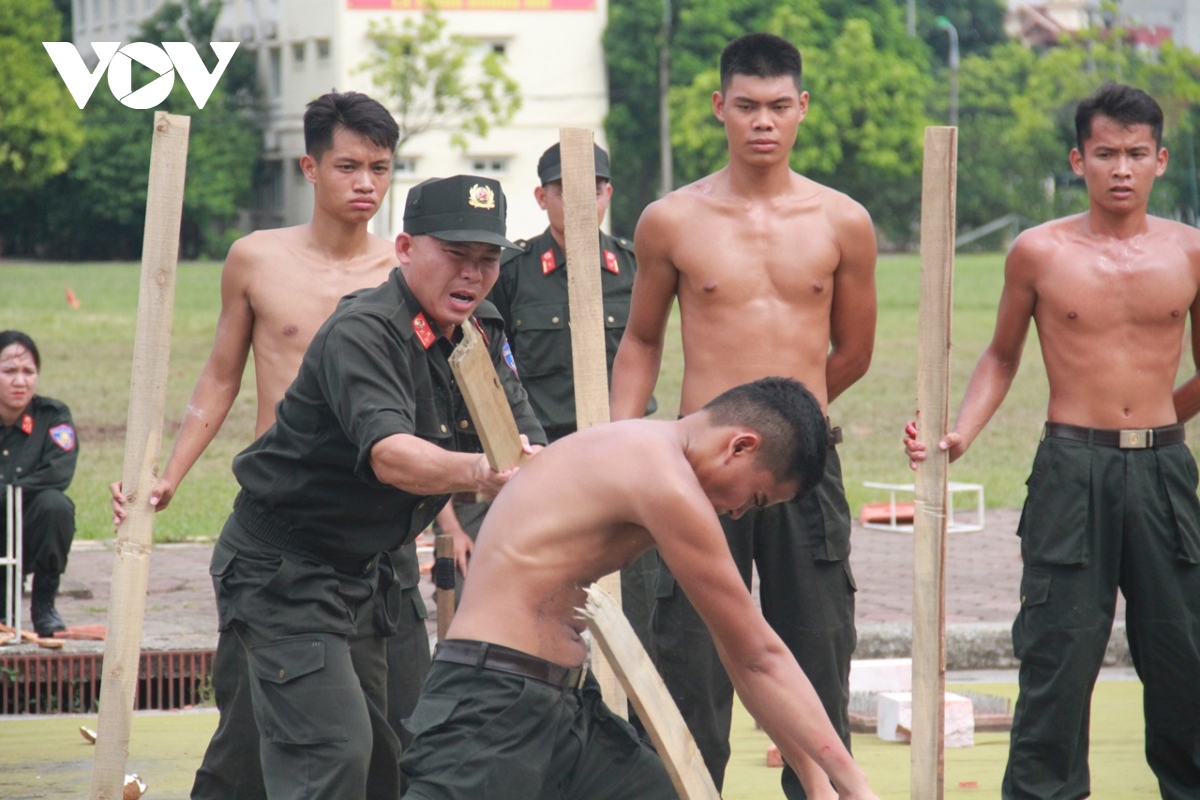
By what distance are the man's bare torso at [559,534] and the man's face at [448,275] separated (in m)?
0.63

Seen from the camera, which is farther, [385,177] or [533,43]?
[533,43]

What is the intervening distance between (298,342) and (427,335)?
1155mm

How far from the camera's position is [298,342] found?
16.0ft

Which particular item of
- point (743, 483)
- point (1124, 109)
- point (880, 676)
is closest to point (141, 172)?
point (880, 676)

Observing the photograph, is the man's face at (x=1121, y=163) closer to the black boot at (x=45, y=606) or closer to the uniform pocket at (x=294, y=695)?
the uniform pocket at (x=294, y=695)

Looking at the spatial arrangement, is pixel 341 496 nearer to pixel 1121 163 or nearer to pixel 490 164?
pixel 1121 163

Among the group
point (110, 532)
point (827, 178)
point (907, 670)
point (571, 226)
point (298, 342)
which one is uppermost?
point (571, 226)

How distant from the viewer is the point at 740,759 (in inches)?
227

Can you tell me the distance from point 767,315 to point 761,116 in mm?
565

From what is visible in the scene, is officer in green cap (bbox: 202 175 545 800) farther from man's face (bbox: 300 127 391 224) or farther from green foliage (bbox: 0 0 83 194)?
green foliage (bbox: 0 0 83 194)

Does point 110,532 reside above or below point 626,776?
below

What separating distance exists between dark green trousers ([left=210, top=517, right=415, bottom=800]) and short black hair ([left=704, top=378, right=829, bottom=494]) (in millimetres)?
1158

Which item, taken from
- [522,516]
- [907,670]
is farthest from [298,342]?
[907,670]

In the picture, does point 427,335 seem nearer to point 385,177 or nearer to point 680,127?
point 385,177
